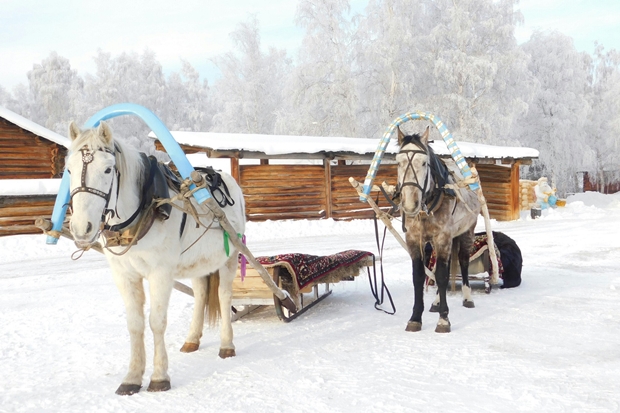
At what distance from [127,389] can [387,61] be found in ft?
85.4

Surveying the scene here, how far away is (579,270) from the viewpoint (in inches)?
373

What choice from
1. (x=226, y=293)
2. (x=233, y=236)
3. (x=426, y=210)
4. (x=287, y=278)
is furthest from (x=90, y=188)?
(x=426, y=210)

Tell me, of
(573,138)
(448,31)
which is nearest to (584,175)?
(573,138)

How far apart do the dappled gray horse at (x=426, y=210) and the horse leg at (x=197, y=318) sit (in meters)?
2.11

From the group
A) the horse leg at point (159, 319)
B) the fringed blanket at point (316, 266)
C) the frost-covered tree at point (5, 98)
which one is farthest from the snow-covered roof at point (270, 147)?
the frost-covered tree at point (5, 98)

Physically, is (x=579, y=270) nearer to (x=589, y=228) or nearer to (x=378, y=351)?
(x=378, y=351)

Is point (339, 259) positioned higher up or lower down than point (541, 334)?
higher up

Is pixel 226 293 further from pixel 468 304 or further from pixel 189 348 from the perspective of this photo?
pixel 468 304

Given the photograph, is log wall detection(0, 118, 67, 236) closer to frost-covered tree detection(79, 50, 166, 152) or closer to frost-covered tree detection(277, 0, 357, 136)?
frost-covered tree detection(277, 0, 357, 136)

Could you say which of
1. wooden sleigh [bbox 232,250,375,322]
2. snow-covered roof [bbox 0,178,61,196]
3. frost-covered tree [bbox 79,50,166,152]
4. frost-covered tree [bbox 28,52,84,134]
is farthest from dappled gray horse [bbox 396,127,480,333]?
frost-covered tree [bbox 28,52,84,134]

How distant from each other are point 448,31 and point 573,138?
1069 centimetres

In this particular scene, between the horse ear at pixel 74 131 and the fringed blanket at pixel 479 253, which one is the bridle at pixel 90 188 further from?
the fringed blanket at pixel 479 253

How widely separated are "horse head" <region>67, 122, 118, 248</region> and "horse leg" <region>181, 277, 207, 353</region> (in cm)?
186

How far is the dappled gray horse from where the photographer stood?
536cm
